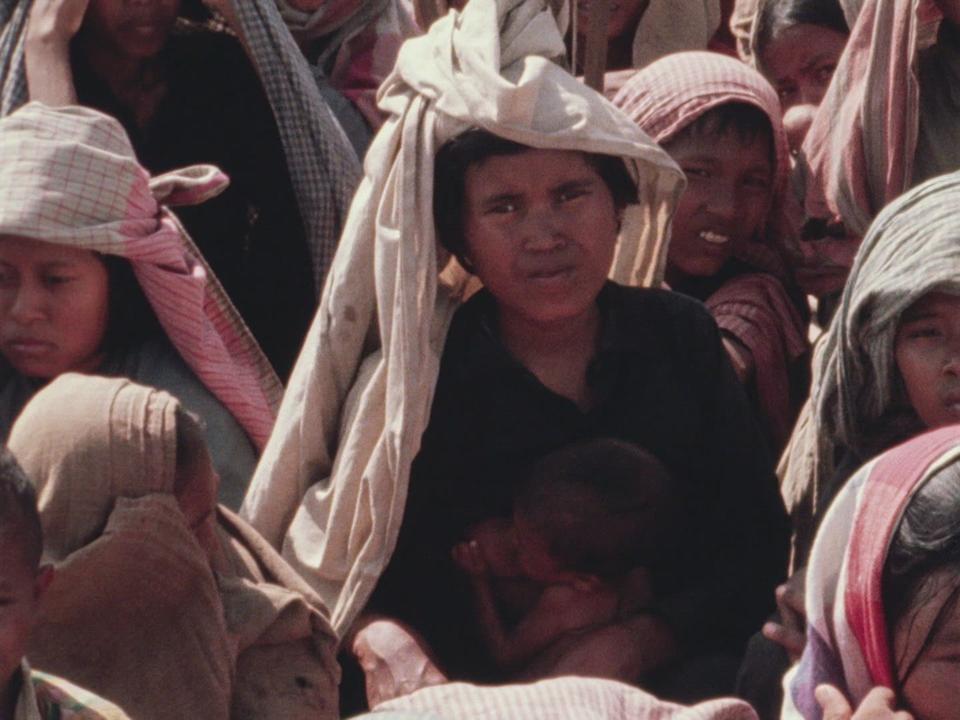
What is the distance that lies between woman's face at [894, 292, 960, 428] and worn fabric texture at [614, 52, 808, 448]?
0.99m

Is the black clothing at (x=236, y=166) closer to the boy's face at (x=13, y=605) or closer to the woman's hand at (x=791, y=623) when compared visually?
the woman's hand at (x=791, y=623)

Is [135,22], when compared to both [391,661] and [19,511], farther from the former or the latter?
[19,511]

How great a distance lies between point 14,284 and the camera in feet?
18.3

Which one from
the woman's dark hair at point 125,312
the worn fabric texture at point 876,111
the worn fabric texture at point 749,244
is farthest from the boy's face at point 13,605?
the worn fabric texture at point 876,111

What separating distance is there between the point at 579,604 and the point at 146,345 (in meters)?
1.20

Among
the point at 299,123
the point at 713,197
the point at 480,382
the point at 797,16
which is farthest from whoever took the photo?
the point at 797,16

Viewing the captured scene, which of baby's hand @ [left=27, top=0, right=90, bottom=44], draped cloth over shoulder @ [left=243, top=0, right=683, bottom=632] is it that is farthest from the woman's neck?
baby's hand @ [left=27, top=0, right=90, bottom=44]

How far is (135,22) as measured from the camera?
643 centimetres

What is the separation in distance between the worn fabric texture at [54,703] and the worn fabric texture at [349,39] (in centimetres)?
334

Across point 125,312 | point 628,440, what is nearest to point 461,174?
point 628,440

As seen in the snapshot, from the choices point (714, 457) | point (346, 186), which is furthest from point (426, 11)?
point (714, 457)

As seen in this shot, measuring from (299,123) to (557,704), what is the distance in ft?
9.45

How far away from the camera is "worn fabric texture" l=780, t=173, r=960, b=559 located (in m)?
5.00

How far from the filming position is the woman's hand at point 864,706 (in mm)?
4062
